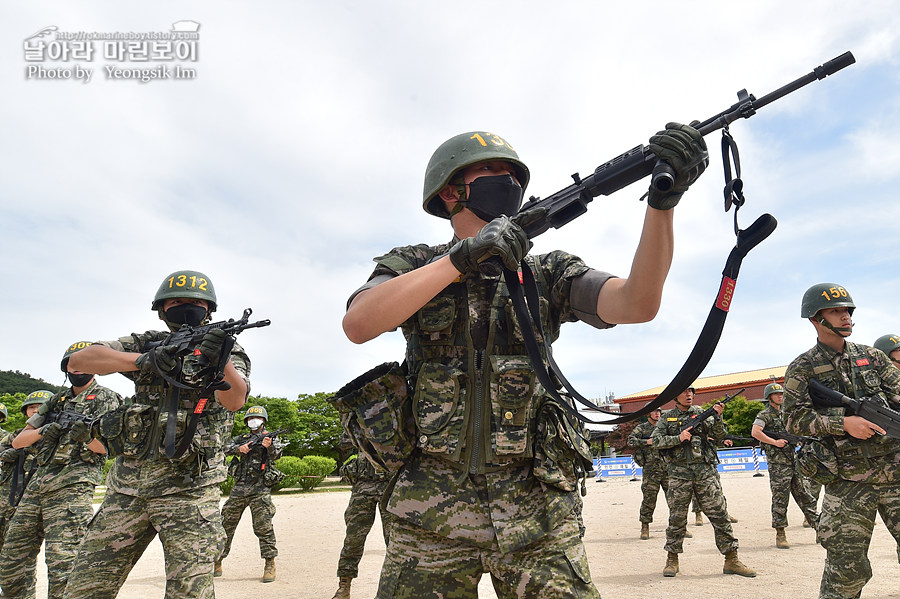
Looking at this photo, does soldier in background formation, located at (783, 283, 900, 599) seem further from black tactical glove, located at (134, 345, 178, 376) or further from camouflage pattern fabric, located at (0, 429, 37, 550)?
camouflage pattern fabric, located at (0, 429, 37, 550)

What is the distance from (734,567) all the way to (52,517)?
Result: 8.65 meters

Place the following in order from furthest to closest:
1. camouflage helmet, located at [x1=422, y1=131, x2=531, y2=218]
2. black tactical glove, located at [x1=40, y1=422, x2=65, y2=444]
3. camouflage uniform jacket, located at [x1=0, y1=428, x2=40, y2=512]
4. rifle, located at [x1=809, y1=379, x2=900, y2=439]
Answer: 1. camouflage uniform jacket, located at [x1=0, y1=428, x2=40, y2=512]
2. black tactical glove, located at [x1=40, y1=422, x2=65, y2=444]
3. rifle, located at [x1=809, y1=379, x2=900, y2=439]
4. camouflage helmet, located at [x1=422, y1=131, x2=531, y2=218]

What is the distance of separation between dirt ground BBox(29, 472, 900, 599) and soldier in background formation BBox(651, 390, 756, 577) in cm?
34

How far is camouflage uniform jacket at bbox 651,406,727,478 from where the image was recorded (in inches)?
372

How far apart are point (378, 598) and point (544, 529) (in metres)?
0.73

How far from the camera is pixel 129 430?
4.61 m

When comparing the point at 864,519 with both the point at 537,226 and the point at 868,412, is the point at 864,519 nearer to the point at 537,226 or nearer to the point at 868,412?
the point at 868,412

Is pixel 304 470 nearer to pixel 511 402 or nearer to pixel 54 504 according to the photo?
pixel 54 504

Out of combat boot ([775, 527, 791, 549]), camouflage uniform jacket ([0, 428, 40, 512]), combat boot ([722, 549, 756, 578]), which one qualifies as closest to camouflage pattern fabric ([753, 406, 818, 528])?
combat boot ([775, 527, 791, 549])

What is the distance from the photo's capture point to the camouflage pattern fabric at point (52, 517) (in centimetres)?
657

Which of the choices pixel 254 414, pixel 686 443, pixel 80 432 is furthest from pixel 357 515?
pixel 686 443

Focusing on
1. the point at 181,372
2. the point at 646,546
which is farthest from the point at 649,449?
the point at 181,372

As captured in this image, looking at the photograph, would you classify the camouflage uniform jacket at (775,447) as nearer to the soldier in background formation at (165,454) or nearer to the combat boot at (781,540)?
the combat boot at (781,540)

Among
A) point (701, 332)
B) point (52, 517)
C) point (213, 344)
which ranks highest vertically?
point (213, 344)
